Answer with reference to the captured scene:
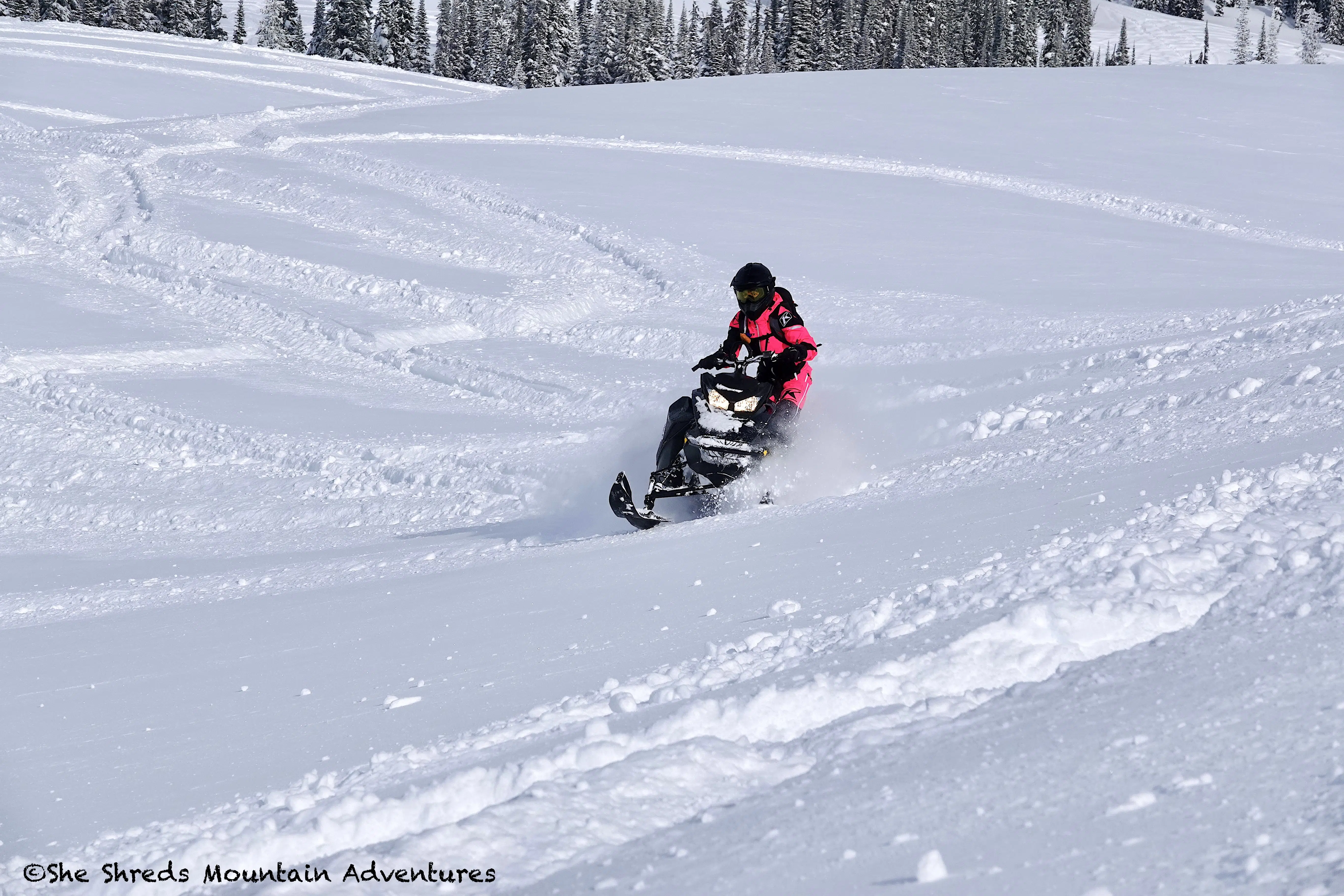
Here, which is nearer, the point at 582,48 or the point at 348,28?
the point at 348,28

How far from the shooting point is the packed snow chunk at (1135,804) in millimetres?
2441


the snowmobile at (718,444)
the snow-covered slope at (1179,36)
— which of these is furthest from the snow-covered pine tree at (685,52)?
the snowmobile at (718,444)

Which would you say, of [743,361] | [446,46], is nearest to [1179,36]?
[446,46]

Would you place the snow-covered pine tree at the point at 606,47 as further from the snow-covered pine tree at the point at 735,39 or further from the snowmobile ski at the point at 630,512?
the snowmobile ski at the point at 630,512

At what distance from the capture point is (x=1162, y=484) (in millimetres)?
4988

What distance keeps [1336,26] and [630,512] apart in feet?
→ 480

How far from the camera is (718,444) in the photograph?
7055 mm

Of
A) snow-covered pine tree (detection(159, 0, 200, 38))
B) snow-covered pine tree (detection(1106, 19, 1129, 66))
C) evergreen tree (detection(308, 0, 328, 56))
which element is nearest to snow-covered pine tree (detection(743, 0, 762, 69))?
snow-covered pine tree (detection(1106, 19, 1129, 66))

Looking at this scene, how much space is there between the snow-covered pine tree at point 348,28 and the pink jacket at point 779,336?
56.5 meters

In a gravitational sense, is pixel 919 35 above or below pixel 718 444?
above

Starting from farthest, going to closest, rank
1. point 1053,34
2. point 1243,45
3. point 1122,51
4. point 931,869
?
point 1122,51 < point 1243,45 < point 1053,34 < point 931,869

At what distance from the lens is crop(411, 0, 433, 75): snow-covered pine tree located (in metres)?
68.0

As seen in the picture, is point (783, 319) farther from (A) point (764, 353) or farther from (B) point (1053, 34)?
(B) point (1053, 34)

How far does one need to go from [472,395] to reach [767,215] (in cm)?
676
